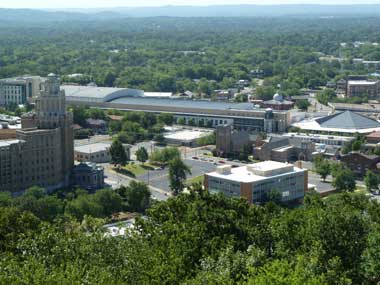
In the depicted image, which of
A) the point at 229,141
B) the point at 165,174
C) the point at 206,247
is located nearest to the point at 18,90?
the point at 229,141

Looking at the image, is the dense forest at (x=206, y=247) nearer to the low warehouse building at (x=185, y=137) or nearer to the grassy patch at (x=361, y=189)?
the grassy patch at (x=361, y=189)

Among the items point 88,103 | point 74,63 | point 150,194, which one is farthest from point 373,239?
point 74,63

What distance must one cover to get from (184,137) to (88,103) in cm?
1320

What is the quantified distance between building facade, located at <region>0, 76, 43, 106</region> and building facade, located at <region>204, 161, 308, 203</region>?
96.2ft

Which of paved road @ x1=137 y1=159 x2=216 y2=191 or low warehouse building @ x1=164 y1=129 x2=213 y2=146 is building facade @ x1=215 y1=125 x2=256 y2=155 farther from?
low warehouse building @ x1=164 y1=129 x2=213 y2=146

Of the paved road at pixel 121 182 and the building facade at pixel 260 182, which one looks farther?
the paved road at pixel 121 182

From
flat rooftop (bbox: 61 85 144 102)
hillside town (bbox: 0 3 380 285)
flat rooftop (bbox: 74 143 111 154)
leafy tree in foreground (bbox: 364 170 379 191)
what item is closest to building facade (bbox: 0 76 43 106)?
hillside town (bbox: 0 3 380 285)

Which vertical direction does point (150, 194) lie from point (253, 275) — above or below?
below

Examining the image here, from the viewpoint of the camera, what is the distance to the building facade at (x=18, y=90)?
185 ft

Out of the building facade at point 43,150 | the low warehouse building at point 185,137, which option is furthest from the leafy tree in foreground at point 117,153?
the low warehouse building at point 185,137

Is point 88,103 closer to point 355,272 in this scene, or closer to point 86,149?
point 86,149

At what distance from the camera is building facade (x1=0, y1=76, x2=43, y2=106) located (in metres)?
56.3

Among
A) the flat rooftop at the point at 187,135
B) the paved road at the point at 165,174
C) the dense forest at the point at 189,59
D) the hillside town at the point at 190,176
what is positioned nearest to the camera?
the hillside town at the point at 190,176

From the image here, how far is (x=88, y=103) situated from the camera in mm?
54000
